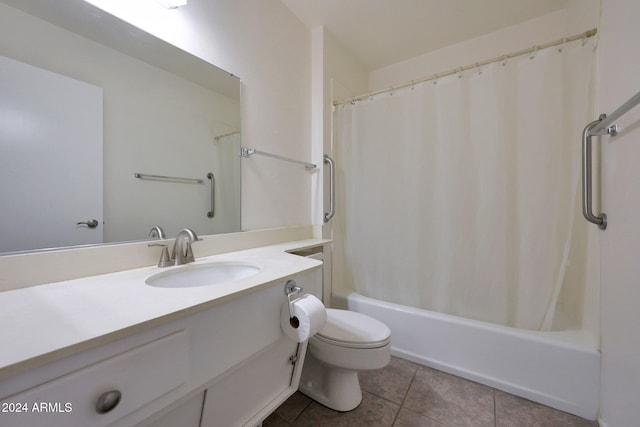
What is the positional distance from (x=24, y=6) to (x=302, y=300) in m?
1.25

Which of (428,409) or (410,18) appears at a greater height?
(410,18)

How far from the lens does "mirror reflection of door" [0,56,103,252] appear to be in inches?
26.9

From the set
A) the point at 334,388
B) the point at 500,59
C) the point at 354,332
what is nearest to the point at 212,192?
the point at 354,332

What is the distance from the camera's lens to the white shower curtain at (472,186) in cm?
120

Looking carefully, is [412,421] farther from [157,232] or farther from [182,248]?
[157,232]

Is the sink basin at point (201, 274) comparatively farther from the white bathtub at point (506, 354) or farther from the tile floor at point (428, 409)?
the white bathtub at point (506, 354)

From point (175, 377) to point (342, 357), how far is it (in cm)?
75

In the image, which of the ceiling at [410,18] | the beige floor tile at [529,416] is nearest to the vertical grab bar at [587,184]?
the beige floor tile at [529,416]

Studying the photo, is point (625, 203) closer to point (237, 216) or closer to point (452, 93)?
point (452, 93)

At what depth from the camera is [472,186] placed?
55.4 inches

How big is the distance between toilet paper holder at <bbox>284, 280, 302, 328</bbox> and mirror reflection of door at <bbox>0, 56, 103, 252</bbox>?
0.68 metres

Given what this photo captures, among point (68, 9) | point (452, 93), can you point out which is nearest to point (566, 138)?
point (452, 93)

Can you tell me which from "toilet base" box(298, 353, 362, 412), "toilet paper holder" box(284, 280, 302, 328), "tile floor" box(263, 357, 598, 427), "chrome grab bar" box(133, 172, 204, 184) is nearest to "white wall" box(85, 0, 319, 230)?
"chrome grab bar" box(133, 172, 204, 184)

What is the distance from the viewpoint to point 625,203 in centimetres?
91
